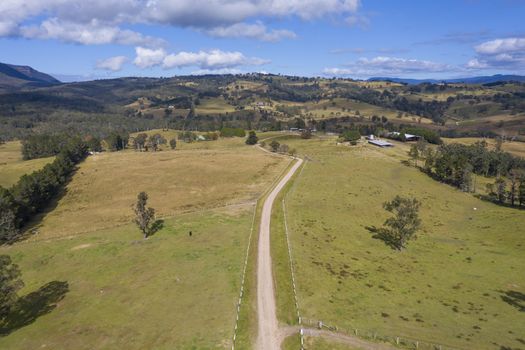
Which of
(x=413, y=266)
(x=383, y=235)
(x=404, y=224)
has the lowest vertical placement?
(x=383, y=235)

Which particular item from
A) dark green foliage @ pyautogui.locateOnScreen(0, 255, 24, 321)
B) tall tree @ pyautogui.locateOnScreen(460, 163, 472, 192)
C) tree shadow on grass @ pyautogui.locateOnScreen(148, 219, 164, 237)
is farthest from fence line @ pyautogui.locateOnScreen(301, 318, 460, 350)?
tall tree @ pyautogui.locateOnScreen(460, 163, 472, 192)

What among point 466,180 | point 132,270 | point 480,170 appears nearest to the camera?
point 132,270

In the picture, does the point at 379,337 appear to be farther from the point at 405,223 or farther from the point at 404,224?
the point at 405,223

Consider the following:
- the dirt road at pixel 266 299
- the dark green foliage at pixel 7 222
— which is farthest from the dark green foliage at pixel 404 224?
the dark green foliage at pixel 7 222

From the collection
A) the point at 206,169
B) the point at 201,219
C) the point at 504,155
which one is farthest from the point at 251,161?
the point at 504,155

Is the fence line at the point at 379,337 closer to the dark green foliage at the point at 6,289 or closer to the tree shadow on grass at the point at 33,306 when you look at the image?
the tree shadow on grass at the point at 33,306

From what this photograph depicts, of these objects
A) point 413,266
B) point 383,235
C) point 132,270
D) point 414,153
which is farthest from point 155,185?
point 414,153
